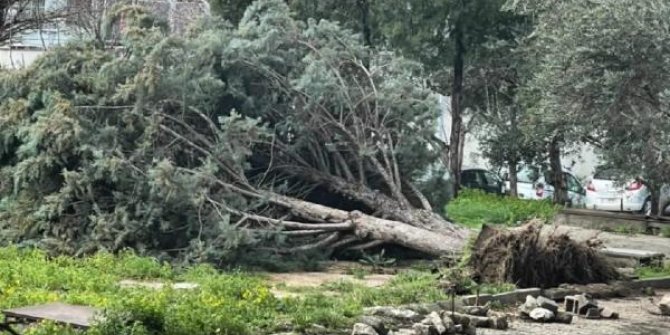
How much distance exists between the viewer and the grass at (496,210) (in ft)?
70.5

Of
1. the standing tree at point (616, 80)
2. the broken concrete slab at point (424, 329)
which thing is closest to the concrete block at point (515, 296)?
the broken concrete slab at point (424, 329)

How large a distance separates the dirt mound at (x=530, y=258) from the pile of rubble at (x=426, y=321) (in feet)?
5.91

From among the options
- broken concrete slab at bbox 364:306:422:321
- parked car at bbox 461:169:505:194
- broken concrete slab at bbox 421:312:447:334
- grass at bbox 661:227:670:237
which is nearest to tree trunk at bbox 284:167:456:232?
broken concrete slab at bbox 364:306:422:321

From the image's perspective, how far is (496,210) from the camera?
2264 cm

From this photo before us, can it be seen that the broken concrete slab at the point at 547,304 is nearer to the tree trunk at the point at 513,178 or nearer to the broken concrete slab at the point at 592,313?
the broken concrete slab at the point at 592,313

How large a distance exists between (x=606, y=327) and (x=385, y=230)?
173 inches

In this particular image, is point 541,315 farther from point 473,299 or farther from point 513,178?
point 513,178

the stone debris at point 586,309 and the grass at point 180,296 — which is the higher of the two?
the grass at point 180,296

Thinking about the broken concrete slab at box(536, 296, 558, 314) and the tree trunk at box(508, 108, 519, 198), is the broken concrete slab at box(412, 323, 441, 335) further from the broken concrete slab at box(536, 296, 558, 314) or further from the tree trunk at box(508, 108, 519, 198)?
the tree trunk at box(508, 108, 519, 198)

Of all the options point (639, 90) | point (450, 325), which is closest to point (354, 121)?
point (639, 90)

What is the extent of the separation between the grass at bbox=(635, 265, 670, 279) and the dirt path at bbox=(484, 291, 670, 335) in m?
2.55

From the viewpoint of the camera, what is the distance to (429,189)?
16578mm

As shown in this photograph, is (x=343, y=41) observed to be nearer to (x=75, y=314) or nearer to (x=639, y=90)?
(x=639, y=90)

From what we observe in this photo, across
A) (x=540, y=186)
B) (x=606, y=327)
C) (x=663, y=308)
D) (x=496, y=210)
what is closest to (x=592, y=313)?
(x=606, y=327)
